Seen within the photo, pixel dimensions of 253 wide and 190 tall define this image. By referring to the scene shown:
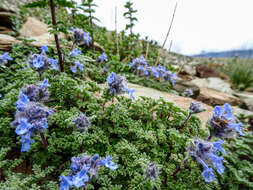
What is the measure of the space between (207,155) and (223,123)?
41 cm

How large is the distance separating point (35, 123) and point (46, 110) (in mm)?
132

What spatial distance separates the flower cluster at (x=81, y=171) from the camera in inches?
39.9

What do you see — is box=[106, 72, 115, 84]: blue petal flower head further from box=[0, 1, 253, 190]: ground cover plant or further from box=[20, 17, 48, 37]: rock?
box=[20, 17, 48, 37]: rock

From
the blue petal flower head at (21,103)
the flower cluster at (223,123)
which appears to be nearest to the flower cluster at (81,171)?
the blue petal flower head at (21,103)

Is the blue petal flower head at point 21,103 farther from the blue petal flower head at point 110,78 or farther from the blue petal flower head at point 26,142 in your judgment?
the blue petal flower head at point 110,78

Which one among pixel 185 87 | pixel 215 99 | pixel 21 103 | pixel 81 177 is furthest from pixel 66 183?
pixel 215 99

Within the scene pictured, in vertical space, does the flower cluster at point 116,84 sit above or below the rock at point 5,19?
below

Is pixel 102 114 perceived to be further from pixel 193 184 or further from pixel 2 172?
pixel 193 184

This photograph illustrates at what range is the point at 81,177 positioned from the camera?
1.04 m

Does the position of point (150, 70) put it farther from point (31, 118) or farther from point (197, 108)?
point (31, 118)

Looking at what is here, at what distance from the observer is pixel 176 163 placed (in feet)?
5.94

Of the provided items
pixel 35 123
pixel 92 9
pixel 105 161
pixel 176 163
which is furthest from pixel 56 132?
pixel 92 9

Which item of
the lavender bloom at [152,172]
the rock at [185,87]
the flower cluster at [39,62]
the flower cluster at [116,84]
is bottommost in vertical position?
the rock at [185,87]

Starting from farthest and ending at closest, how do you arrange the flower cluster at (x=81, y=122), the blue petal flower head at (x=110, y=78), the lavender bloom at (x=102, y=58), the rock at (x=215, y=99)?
the rock at (x=215, y=99), the lavender bloom at (x=102, y=58), the blue petal flower head at (x=110, y=78), the flower cluster at (x=81, y=122)
